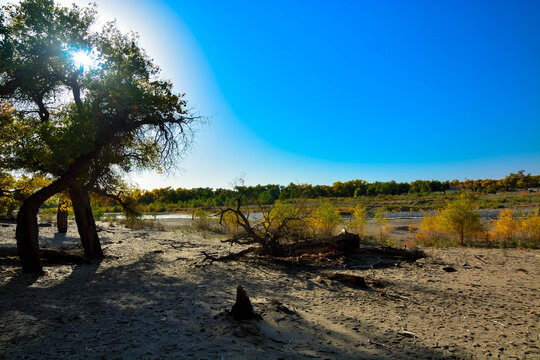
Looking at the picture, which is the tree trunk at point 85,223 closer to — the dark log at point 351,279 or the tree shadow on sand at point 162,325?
the tree shadow on sand at point 162,325

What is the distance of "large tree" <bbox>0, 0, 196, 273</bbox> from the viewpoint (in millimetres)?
7617

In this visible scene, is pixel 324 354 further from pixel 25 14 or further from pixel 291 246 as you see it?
pixel 25 14

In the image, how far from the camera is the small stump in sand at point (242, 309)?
457 centimetres

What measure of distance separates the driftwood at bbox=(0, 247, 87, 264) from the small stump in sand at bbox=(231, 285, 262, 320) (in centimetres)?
767

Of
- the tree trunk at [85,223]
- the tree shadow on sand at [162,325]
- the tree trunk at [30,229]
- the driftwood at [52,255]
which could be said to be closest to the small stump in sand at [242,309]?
the tree shadow on sand at [162,325]

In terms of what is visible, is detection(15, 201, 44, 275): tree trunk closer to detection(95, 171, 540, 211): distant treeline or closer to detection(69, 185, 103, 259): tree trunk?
detection(69, 185, 103, 259): tree trunk

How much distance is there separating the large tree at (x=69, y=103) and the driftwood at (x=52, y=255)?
174cm

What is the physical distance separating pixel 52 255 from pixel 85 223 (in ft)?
4.30

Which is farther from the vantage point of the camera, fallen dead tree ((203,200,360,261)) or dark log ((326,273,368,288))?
fallen dead tree ((203,200,360,261))

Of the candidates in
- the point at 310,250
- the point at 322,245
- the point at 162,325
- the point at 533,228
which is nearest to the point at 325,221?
the point at 322,245

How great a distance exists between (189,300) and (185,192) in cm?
10125

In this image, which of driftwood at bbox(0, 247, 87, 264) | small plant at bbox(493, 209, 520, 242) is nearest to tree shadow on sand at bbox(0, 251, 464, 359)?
driftwood at bbox(0, 247, 87, 264)

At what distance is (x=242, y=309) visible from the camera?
15.2ft

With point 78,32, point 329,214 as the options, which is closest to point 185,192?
point 329,214
